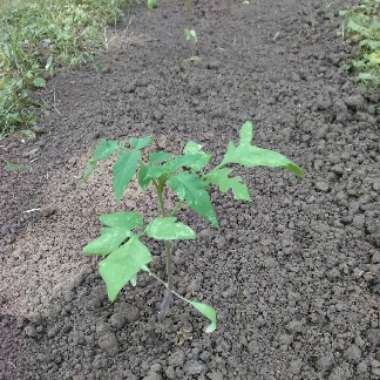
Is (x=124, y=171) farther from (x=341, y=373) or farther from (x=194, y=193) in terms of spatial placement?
(x=341, y=373)

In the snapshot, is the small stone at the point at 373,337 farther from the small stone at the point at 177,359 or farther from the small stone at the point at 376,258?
the small stone at the point at 177,359

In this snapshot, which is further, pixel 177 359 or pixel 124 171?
pixel 177 359

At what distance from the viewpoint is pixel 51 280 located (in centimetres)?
191

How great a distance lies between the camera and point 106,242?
51.1 inches

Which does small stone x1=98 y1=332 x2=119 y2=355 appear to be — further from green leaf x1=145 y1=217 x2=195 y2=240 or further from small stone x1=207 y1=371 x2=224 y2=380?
green leaf x1=145 y1=217 x2=195 y2=240

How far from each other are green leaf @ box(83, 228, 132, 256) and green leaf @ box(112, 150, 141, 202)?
89 mm

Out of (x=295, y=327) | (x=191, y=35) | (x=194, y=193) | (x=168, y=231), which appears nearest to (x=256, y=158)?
(x=194, y=193)

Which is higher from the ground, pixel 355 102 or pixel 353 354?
pixel 355 102

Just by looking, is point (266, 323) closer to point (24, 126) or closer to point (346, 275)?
point (346, 275)

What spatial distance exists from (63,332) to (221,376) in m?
0.57

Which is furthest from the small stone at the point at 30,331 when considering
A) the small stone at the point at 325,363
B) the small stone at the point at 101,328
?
the small stone at the point at 325,363

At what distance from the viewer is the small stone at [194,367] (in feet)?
5.21

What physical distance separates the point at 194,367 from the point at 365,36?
2.38 m

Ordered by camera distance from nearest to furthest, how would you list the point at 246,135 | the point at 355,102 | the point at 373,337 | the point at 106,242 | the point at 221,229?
the point at 106,242 < the point at 246,135 < the point at 373,337 < the point at 221,229 < the point at 355,102
